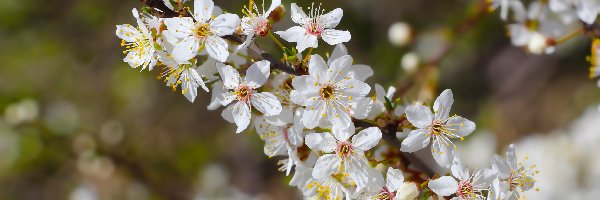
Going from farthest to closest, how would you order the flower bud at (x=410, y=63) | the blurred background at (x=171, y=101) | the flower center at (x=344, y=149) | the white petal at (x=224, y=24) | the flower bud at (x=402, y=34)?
the blurred background at (x=171, y=101) < the flower bud at (x=402, y=34) < the flower bud at (x=410, y=63) < the flower center at (x=344, y=149) < the white petal at (x=224, y=24)

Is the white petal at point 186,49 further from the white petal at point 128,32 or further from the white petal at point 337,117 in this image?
the white petal at point 337,117

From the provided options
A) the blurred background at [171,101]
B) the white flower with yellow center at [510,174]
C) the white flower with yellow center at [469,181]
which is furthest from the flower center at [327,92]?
the blurred background at [171,101]

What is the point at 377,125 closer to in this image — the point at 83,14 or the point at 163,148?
the point at 163,148

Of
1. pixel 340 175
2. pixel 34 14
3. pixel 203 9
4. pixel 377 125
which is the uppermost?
pixel 203 9

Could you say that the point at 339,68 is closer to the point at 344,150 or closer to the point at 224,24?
the point at 344,150

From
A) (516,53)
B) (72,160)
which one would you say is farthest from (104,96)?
(516,53)

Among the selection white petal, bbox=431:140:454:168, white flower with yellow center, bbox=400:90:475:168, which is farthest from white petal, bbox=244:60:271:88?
white petal, bbox=431:140:454:168

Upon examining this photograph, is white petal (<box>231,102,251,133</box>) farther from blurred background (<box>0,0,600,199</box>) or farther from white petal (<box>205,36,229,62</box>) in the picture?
blurred background (<box>0,0,600,199</box>)
